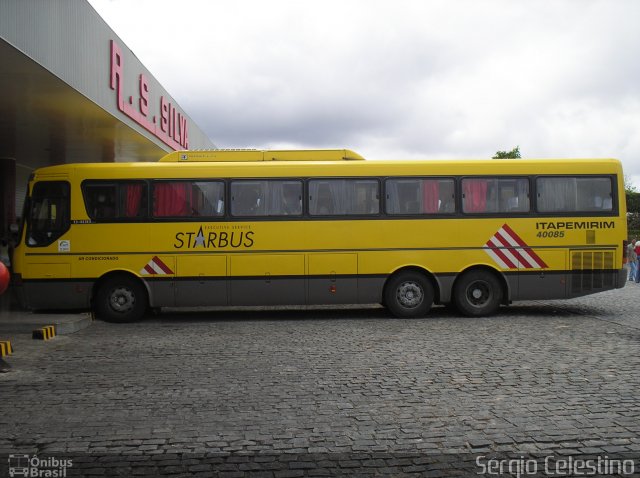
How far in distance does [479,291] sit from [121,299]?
6993 mm

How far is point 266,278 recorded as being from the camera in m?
11.0

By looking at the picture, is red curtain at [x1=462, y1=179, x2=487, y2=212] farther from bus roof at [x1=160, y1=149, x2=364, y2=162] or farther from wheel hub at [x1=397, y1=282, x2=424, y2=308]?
bus roof at [x1=160, y1=149, x2=364, y2=162]

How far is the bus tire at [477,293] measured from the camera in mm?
11258

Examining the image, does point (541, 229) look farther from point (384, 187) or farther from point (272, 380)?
point (272, 380)

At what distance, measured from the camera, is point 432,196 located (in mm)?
11195

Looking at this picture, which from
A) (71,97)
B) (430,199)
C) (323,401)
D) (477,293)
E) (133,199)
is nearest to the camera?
(323,401)

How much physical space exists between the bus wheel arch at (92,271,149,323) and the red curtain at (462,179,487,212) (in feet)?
21.4

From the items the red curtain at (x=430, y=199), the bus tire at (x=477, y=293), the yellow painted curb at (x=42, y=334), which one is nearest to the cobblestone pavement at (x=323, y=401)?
the yellow painted curb at (x=42, y=334)

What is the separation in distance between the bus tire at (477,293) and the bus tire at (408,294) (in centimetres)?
58

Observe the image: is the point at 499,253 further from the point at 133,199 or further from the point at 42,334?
the point at 42,334

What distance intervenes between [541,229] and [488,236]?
1064mm

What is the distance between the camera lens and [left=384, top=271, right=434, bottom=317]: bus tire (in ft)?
36.8

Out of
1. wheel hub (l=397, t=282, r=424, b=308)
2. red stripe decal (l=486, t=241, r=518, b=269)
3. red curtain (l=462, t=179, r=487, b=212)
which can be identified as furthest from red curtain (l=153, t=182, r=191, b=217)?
red stripe decal (l=486, t=241, r=518, b=269)

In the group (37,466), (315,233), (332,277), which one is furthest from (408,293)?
(37,466)
